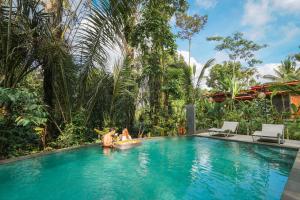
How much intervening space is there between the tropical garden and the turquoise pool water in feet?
5.06

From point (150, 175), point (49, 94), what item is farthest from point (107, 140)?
point (150, 175)

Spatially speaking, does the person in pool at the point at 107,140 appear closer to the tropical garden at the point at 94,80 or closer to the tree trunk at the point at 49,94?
the tropical garden at the point at 94,80

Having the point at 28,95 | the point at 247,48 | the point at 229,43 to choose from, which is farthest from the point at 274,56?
the point at 28,95

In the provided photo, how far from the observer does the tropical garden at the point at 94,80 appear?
6.38 m

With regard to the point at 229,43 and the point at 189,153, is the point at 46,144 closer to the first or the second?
the point at 189,153

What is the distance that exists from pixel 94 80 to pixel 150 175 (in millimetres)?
5640

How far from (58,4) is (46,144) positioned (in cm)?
583

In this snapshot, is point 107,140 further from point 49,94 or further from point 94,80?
point 49,94

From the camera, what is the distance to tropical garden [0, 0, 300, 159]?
638 cm

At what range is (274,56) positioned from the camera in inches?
1344

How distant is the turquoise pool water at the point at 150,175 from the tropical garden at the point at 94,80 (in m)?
1.54

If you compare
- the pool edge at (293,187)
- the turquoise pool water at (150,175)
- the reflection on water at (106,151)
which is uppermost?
the pool edge at (293,187)

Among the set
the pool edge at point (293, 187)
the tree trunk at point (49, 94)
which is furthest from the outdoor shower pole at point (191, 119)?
the pool edge at point (293, 187)

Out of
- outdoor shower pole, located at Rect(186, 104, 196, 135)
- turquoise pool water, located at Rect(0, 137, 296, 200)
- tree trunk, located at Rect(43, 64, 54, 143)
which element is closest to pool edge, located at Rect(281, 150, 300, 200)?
turquoise pool water, located at Rect(0, 137, 296, 200)
